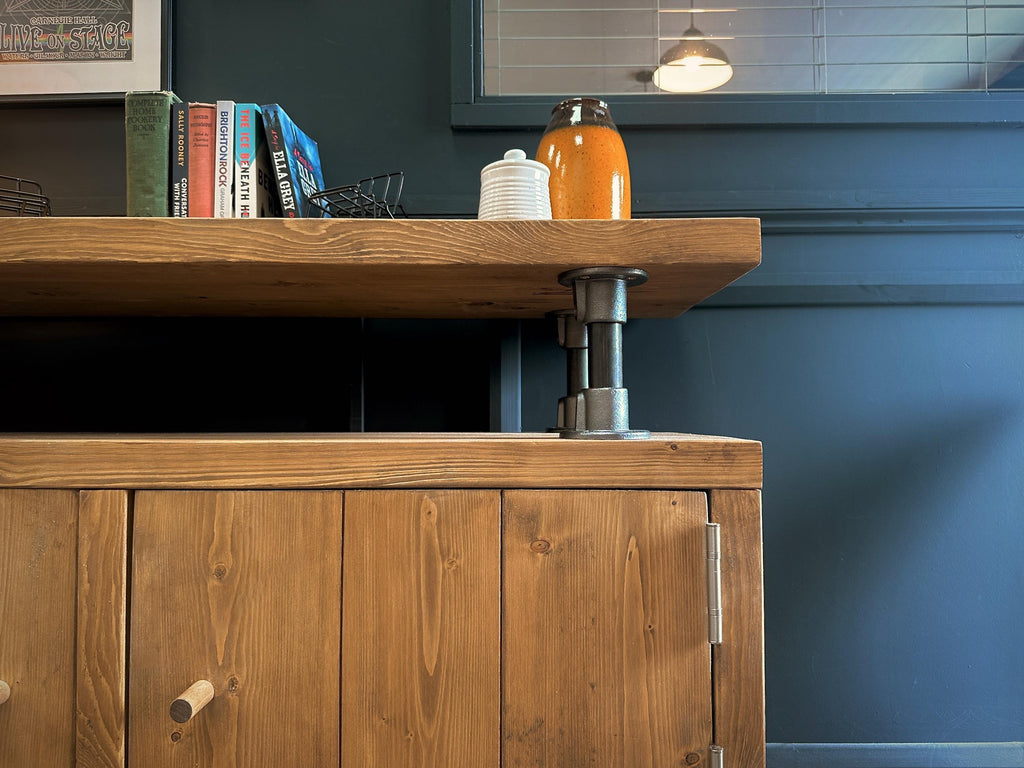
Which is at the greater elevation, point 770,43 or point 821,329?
point 770,43

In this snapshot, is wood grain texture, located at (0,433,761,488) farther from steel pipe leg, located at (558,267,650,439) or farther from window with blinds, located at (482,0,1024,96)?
window with blinds, located at (482,0,1024,96)

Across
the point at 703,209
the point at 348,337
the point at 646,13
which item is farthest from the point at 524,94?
the point at 348,337

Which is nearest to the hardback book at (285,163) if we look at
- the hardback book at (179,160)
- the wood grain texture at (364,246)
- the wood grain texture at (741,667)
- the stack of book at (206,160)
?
the stack of book at (206,160)

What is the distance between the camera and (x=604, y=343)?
73cm

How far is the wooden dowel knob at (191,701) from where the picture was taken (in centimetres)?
58

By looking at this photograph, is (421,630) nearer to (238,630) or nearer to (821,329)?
(238,630)

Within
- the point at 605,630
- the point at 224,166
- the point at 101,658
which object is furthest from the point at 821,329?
the point at 101,658

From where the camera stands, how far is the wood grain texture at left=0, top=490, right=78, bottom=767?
65 centimetres

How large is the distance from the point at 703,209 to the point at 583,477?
64cm

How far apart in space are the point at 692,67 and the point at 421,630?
3.28 feet

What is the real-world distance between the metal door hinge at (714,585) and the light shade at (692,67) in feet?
2.67

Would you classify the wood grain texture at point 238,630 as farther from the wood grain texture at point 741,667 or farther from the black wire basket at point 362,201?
Answer: the black wire basket at point 362,201

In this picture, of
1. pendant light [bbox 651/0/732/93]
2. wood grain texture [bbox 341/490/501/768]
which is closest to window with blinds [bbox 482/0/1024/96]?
pendant light [bbox 651/0/732/93]

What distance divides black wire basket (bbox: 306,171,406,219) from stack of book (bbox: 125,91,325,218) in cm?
6
